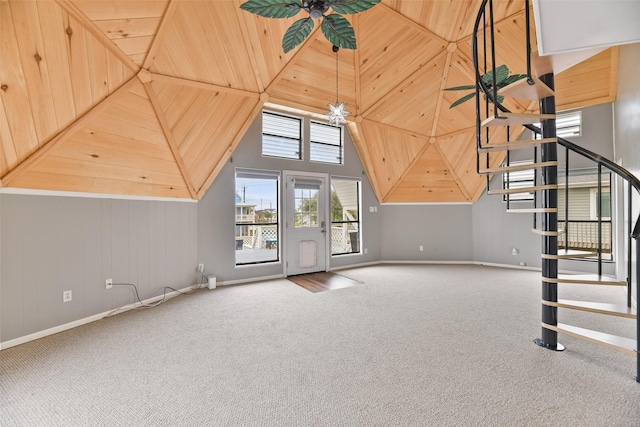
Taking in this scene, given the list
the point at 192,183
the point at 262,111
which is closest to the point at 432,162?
the point at 262,111

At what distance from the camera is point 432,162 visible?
252 inches

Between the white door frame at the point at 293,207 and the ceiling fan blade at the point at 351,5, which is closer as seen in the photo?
the ceiling fan blade at the point at 351,5

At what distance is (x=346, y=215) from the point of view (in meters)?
6.50

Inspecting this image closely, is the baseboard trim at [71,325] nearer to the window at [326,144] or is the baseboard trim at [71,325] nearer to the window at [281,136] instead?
the window at [281,136]

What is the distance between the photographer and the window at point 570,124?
522cm

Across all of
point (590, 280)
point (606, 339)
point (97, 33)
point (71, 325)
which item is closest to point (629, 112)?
point (590, 280)

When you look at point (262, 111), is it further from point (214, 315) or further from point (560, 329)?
point (560, 329)

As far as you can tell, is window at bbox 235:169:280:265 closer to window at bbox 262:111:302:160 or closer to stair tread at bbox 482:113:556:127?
window at bbox 262:111:302:160

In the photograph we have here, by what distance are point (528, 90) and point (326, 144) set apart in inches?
156

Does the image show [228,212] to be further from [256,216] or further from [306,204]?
[306,204]

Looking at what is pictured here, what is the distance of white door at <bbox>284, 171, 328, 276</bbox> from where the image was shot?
5402 mm

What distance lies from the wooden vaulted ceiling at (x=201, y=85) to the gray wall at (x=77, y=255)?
259 mm

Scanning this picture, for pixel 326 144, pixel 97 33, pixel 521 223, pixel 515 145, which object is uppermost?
pixel 97 33


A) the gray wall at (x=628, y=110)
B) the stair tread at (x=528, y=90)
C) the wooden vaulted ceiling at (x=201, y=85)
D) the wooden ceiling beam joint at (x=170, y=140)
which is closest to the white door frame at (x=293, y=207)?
the wooden vaulted ceiling at (x=201, y=85)
